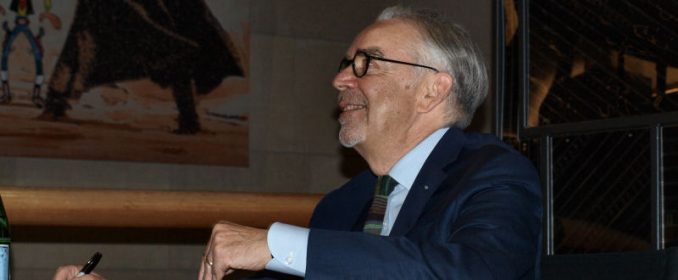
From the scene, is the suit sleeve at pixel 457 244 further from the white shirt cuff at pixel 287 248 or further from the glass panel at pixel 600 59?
the glass panel at pixel 600 59

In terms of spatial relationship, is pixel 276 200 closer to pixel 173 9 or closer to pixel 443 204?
pixel 443 204

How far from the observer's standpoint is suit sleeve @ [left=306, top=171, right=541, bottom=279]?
54.9 inches

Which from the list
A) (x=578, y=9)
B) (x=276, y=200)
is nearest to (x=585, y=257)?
(x=276, y=200)

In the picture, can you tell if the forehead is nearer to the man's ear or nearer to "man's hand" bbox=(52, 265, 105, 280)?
the man's ear

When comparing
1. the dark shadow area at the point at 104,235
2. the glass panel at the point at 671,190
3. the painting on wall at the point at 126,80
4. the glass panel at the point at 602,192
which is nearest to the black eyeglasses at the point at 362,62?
the glass panel at the point at 671,190

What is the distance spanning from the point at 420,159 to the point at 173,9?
174 inches

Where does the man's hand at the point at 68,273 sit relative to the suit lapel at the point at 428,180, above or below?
below

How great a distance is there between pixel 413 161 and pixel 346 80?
19cm

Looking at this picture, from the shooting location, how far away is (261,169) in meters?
6.56

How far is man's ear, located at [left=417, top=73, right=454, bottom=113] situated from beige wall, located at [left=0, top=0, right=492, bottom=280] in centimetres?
390

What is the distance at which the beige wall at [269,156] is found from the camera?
598 centimetres

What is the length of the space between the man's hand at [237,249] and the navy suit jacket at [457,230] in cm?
6

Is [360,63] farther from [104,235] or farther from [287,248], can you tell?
[104,235]

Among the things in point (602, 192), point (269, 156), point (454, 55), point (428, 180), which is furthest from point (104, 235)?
point (428, 180)
